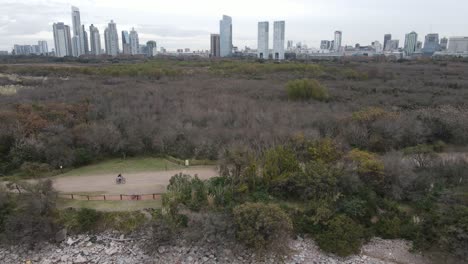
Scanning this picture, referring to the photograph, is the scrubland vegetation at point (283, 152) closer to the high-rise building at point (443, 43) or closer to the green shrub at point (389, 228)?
the green shrub at point (389, 228)

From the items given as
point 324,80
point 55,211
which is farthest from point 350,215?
point 324,80

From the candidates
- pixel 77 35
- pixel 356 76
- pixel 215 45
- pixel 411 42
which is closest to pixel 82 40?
pixel 77 35

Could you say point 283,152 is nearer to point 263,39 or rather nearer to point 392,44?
point 263,39

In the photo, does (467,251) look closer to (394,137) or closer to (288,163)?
(288,163)

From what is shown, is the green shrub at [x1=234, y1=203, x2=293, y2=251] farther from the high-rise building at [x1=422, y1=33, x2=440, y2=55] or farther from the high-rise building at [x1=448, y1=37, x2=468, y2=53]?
the high-rise building at [x1=448, y1=37, x2=468, y2=53]

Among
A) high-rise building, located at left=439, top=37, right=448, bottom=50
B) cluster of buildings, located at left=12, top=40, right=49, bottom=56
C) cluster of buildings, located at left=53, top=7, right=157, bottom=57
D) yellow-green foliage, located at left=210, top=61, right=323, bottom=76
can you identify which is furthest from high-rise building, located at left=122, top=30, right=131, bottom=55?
high-rise building, located at left=439, top=37, right=448, bottom=50

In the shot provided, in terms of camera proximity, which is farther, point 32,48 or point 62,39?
point 32,48
